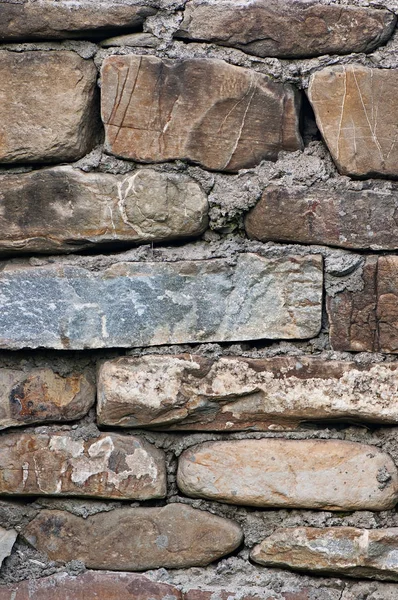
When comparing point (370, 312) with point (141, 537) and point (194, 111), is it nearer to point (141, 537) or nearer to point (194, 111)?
point (194, 111)

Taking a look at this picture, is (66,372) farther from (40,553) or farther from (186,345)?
(40,553)

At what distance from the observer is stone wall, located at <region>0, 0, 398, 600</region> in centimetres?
148

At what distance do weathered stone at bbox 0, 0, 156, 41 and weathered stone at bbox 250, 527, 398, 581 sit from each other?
1.06m

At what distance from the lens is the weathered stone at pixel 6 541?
1558mm

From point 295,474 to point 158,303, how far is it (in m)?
0.44

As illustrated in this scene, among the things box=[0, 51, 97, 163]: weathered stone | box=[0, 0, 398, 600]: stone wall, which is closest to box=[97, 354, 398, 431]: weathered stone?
box=[0, 0, 398, 600]: stone wall

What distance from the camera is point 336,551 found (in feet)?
4.89

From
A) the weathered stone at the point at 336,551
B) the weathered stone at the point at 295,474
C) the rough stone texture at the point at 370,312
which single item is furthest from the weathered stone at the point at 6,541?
the rough stone texture at the point at 370,312

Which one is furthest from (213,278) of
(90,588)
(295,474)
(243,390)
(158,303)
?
(90,588)

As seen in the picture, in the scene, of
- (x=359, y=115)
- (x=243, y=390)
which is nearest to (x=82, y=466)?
(x=243, y=390)

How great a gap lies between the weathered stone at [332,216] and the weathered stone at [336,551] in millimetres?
570

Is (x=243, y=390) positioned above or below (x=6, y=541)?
above

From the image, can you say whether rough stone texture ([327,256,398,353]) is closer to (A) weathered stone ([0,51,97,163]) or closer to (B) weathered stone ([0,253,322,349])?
(B) weathered stone ([0,253,322,349])

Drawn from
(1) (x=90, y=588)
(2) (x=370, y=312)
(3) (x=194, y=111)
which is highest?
(3) (x=194, y=111)
